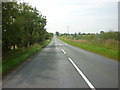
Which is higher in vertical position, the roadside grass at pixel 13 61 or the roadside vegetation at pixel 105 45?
the roadside vegetation at pixel 105 45

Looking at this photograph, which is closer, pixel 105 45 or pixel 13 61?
pixel 13 61

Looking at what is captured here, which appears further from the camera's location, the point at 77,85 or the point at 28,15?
the point at 28,15

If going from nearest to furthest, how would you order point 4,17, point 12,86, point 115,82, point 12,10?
point 12,86
point 115,82
point 4,17
point 12,10

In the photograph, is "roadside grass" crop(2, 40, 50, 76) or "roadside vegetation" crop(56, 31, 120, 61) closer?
"roadside grass" crop(2, 40, 50, 76)

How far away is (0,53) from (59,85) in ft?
39.0

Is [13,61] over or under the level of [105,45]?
under

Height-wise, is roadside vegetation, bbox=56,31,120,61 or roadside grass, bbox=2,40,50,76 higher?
roadside vegetation, bbox=56,31,120,61

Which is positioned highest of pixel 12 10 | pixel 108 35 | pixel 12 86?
pixel 12 10

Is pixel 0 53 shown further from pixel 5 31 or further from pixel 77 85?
pixel 77 85

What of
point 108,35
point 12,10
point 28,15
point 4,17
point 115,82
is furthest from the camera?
point 108,35

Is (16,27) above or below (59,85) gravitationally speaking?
above

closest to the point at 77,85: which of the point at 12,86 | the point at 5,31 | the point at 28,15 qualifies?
the point at 12,86

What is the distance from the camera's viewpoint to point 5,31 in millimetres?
14469

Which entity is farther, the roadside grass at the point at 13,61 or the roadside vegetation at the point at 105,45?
the roadside vegetation at the point at 105,45
